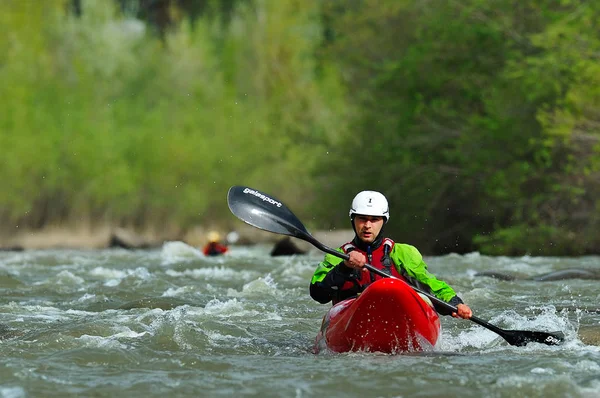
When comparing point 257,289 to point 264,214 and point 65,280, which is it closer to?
point 65,280

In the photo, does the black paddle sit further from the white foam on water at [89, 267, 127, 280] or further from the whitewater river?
the white foam on water at [89, 267, 127, 280]

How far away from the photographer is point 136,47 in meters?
29.0

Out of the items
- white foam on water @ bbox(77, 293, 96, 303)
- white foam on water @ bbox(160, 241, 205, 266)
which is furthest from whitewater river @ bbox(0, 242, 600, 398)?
white foam on water @ bbox(160, 241, 205, 266)

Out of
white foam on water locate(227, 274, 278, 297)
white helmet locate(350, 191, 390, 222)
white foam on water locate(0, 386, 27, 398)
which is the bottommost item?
white foam on water locate(0, 386, 27, 398)

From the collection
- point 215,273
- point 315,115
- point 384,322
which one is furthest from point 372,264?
point 315,115

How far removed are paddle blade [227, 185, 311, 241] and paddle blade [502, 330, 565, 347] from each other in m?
1.45

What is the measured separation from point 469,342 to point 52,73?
2207 centimetres

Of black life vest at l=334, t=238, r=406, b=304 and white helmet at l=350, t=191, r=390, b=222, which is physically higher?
white helmet at l=350, t=191, r=390, b=222

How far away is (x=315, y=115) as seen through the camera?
86.2 ft

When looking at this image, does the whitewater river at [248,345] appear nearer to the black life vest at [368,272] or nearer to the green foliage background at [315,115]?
the black life vest at [368,272]

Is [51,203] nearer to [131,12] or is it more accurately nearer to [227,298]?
[131,12]

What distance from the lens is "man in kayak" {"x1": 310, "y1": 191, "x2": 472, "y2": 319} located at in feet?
21.5

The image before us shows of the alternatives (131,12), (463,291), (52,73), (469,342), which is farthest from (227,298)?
(131,12)

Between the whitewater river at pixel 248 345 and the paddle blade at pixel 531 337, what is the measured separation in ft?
0.27
